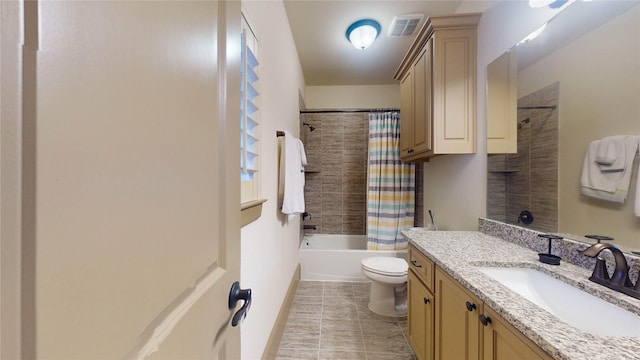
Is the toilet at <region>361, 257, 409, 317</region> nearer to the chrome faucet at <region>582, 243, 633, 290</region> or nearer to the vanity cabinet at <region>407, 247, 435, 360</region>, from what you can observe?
the vanity cabinet at <region>407, 247, 435, 360</region>

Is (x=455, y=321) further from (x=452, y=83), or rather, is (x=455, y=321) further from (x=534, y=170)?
(x=452, y=83)

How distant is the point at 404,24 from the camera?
232cm

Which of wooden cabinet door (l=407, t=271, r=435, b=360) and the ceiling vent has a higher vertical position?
the ceiling vent

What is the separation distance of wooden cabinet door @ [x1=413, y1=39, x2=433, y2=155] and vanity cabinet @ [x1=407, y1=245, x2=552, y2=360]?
90cm

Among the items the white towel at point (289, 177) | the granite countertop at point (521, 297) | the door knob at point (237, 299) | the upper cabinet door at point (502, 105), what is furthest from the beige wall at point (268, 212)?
the upper cabinet door at point (502, 105)

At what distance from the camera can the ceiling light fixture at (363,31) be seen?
229cm

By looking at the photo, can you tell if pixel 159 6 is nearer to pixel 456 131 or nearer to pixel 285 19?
pixel 456 131

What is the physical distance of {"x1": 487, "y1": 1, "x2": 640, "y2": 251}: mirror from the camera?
36.8 inches

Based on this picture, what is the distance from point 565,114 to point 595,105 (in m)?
0.13

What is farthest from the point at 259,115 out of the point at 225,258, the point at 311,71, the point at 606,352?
the point at 311,71

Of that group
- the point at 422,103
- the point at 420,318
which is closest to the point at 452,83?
the point at 422,103

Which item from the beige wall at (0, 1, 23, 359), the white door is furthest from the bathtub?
the beige wall at (0, 1, 23, 359)

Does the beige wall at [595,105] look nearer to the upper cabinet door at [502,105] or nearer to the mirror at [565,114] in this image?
the mirror at [565,114]

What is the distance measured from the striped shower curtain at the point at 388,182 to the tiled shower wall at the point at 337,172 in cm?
54
